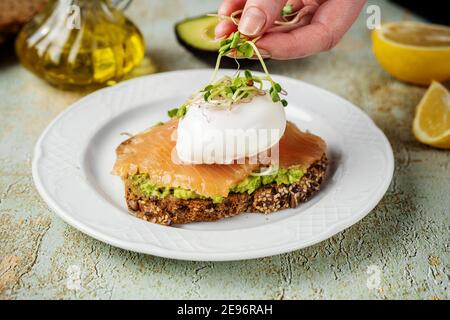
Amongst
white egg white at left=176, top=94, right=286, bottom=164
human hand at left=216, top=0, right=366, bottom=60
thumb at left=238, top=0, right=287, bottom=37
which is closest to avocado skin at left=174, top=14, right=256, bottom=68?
human hand at left=216, top=0, right=366, bottom=60

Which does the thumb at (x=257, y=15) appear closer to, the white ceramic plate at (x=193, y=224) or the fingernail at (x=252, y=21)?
the fingernail at (x=252, y=21)

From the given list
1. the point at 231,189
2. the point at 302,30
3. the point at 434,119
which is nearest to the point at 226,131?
the point at 231,189

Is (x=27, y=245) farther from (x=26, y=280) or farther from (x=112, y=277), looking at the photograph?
(x=112, y=277)

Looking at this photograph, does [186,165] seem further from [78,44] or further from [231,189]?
[78,44]

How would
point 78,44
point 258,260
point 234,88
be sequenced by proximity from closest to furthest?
point 258,260 → point 234,88 → point 78,44

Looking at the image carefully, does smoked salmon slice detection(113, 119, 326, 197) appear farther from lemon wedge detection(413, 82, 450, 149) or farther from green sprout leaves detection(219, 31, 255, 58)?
lemon wedge detection(413, 82, 450, 149)
